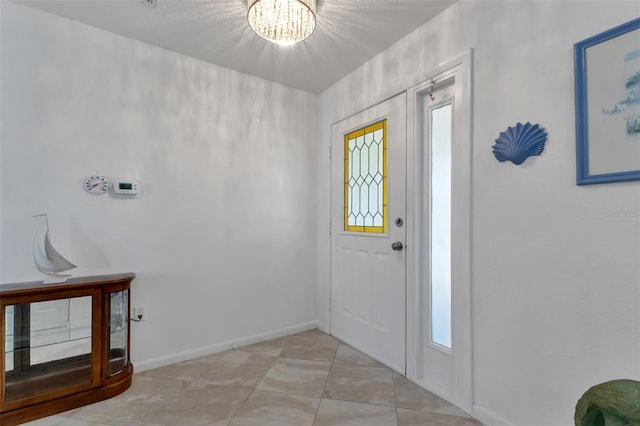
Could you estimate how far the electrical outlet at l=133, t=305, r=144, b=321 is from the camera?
90.3 inches

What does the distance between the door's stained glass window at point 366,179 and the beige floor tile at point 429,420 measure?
4.07 ft

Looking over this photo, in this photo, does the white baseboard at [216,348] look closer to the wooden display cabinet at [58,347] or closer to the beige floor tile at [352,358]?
the wooden display cabinet at [58,347]

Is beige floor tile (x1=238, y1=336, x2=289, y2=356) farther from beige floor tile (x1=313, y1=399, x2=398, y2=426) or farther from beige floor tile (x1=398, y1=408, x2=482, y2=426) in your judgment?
beige floor tile (x1=398, y1=408, x2=482, y2=426)

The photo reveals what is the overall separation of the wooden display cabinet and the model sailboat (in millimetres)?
71

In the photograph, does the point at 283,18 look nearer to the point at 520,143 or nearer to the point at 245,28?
the point at 245,28

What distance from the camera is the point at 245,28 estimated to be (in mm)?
2170

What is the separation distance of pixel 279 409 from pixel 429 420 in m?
Result: 0.86

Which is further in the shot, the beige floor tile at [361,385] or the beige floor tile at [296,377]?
the beige floor tile at [296,377]

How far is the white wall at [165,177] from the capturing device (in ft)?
6.46

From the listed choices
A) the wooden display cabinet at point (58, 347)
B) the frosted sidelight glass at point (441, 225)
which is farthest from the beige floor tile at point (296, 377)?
the wooden display cabinet at point (58, 347)

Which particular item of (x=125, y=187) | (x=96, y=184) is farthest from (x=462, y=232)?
(x=96, y=184)

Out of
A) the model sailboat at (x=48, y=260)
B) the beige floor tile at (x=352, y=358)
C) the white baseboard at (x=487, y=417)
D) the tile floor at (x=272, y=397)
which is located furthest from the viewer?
the beige floor tile at (x=352, y=358)

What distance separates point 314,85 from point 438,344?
2524 mm

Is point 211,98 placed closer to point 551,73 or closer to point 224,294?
point 224,294
